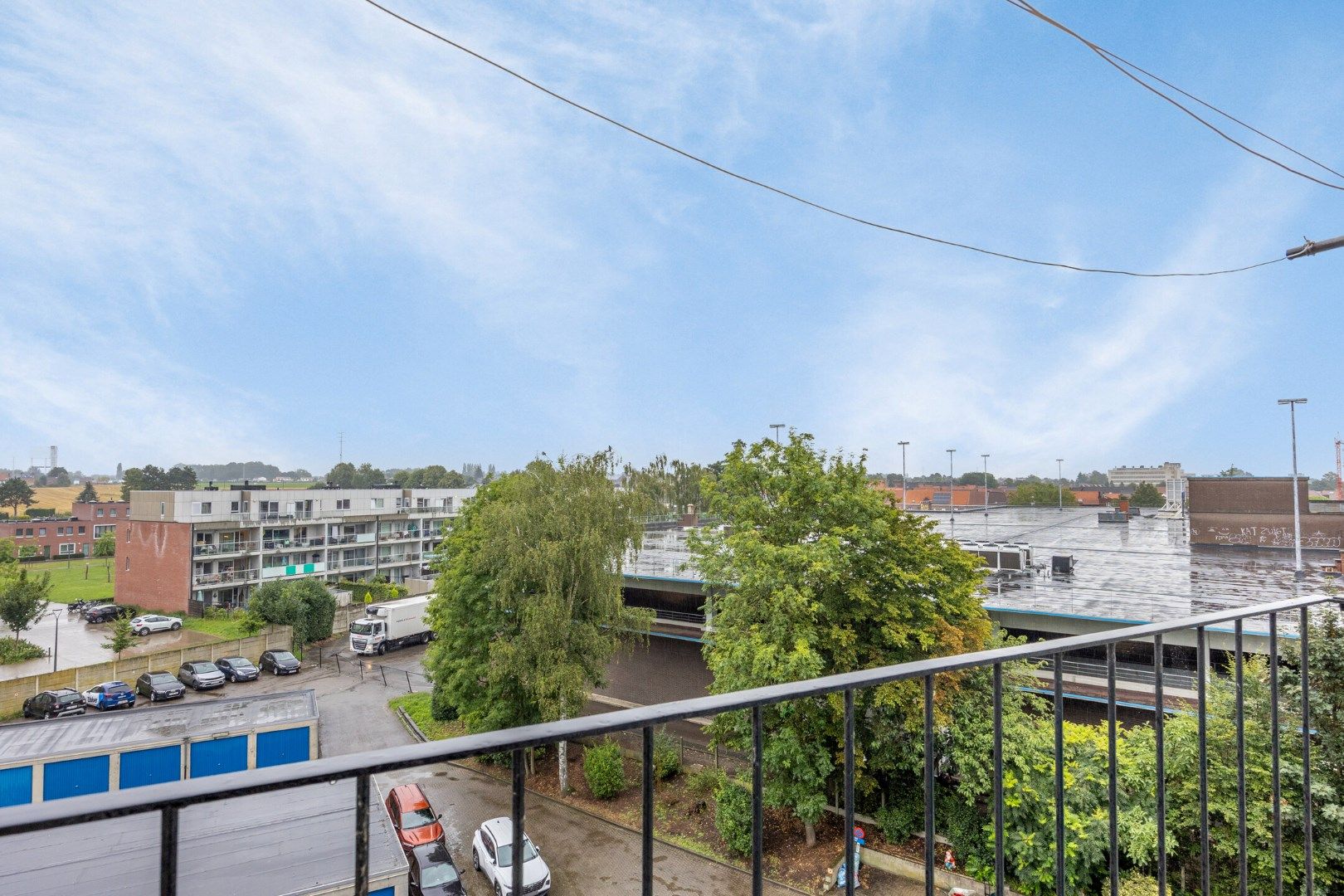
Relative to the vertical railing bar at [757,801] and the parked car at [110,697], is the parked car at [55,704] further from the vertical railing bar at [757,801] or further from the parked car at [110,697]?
the vertical railing bar at [757,801]

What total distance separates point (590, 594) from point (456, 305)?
43.3m

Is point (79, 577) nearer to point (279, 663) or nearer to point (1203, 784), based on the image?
point (279, 663)

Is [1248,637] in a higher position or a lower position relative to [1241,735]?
lower

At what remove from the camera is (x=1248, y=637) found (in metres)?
11.8

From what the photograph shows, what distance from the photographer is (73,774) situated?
34.5 feet

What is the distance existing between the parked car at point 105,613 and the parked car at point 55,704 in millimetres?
12498

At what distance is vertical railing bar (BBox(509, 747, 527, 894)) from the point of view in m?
1.04

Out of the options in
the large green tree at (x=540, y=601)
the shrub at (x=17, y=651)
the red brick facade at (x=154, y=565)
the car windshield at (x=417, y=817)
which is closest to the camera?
the car windshield at (x=417, y=817)

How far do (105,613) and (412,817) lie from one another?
128 feet

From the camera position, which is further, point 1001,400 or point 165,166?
point 1001,400

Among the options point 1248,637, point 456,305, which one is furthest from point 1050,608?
point 456,305

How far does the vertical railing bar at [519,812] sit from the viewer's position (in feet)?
3.42

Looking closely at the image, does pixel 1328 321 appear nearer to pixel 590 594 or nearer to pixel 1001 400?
pixel 590 594

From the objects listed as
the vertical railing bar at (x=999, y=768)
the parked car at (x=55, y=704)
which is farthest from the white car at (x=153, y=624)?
the vertical railing bar at (x=999, y=768)
